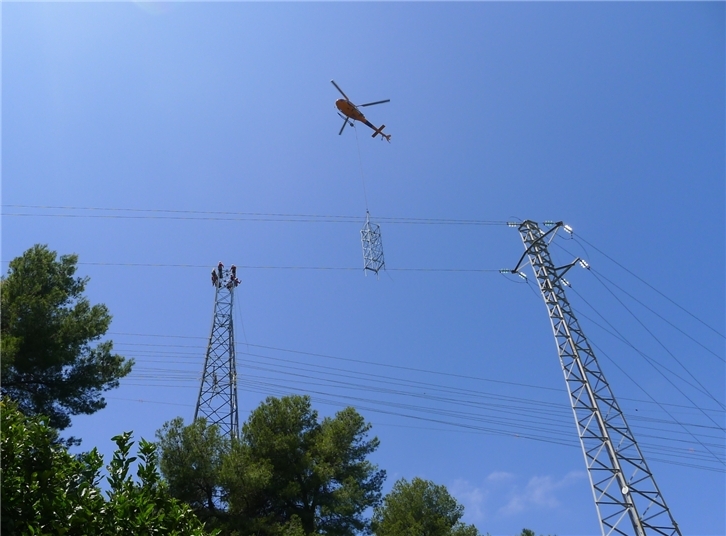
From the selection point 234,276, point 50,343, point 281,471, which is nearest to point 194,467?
point 281,471

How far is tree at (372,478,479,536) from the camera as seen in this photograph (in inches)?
890

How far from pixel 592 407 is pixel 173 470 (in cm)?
1445

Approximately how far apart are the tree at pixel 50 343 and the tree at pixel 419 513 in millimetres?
13375

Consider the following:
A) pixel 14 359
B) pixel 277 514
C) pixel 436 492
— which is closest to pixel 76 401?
pixel 14 359

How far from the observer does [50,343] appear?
15914 mm

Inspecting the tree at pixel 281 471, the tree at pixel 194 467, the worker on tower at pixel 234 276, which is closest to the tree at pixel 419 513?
the tree at pixel 281 471

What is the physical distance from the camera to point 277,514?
19.5 meters

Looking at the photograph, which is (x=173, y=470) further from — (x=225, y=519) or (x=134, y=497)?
(x=134, y=497)

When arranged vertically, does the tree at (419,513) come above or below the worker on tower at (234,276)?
below

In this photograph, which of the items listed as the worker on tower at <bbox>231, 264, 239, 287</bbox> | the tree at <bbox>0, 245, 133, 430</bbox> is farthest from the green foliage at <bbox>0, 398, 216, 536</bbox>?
the worker on tower at <bbox>231, 264, 239, 287</bbox>

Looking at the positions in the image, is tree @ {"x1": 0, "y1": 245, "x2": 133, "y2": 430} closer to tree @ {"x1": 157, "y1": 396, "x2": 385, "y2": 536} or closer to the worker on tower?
tree @ {"x1": 157, "y1": 396, "x2": 385, "y2": 536}

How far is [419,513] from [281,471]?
25.5 feet

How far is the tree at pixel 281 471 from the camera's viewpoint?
58.9 ft

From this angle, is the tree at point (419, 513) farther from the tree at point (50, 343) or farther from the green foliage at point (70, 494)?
the green foliage at point (70, 494)
